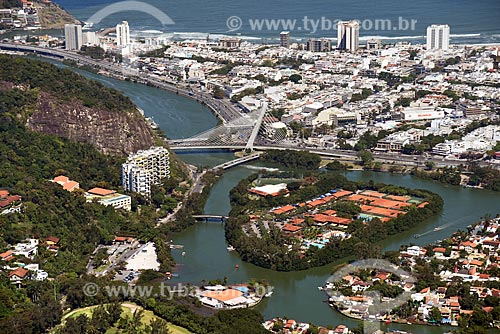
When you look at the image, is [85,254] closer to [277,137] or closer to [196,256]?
[196,256]

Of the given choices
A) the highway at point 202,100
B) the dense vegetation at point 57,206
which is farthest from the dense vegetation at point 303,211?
the highway at point 202,100

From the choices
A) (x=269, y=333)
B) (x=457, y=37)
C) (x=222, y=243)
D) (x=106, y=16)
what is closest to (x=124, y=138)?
(x=222, y=243)

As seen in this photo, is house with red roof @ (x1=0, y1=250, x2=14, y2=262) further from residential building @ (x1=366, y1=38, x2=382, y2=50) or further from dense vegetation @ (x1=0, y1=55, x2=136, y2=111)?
residential building @ (x1=366, y1=38, x2=382, y2=50)

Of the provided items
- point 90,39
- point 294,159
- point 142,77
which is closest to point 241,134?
point 294,159

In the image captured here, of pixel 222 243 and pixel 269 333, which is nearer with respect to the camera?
pixel 269 333

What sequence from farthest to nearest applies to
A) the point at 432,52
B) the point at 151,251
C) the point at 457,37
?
the point at 457,37, the point at 432,52, the point at 151,251

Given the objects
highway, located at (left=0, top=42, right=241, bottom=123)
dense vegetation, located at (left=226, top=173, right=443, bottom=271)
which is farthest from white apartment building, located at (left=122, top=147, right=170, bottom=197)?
highway, located at (left=0, top=42, right=241, bottom=123)
